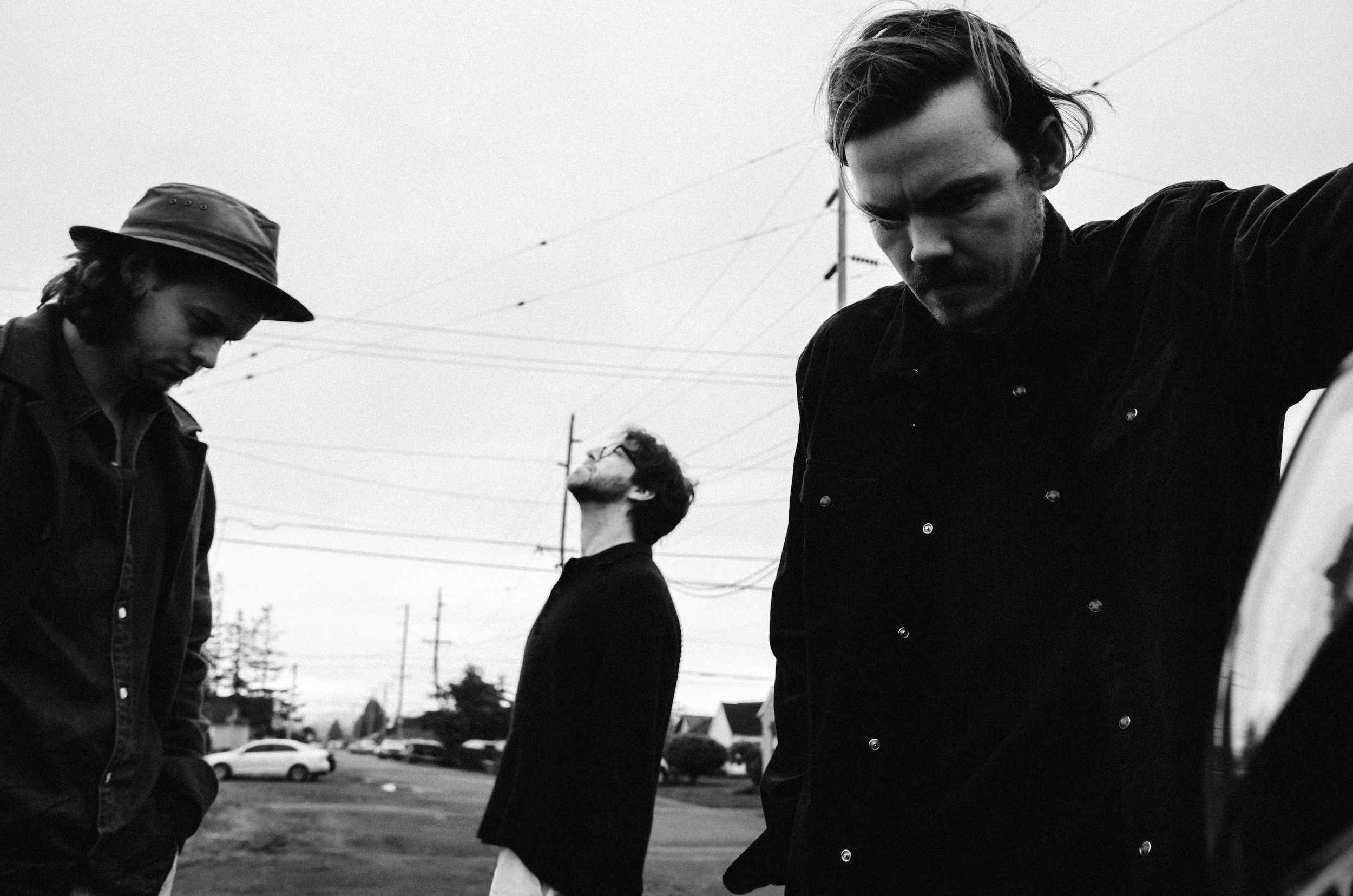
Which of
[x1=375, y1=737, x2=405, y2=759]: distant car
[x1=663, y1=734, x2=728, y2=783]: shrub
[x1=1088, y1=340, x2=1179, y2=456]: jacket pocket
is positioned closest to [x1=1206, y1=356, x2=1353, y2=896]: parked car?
[x1=1088, y1=340, x2=1179, y2=456]: jacket pocket

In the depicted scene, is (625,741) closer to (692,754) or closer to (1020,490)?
(1020,490)

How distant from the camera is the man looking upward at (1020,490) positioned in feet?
4.15

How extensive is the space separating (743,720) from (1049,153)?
3337 inches

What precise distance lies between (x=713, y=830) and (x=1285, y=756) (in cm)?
1975

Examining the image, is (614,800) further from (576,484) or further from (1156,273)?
(1156,273)

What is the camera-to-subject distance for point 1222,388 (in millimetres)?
1320

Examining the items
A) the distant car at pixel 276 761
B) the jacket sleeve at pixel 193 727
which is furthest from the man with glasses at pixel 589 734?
the distant car at pixel 276 761

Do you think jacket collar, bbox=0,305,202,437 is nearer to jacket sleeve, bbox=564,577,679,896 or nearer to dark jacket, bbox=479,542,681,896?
dark jacket, bbox=479,542,681,896

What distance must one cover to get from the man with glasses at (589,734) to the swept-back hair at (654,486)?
0.60 feet

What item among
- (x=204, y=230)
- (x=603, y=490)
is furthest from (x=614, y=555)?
(x=204, y=230)

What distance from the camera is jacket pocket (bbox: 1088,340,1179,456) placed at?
138 cm

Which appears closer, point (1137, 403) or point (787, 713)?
point (1137, 403)

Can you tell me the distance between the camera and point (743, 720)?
83812 millimetres

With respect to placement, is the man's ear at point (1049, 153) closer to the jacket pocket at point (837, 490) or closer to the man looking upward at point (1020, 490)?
the man looking upward at point (1020, 490)
